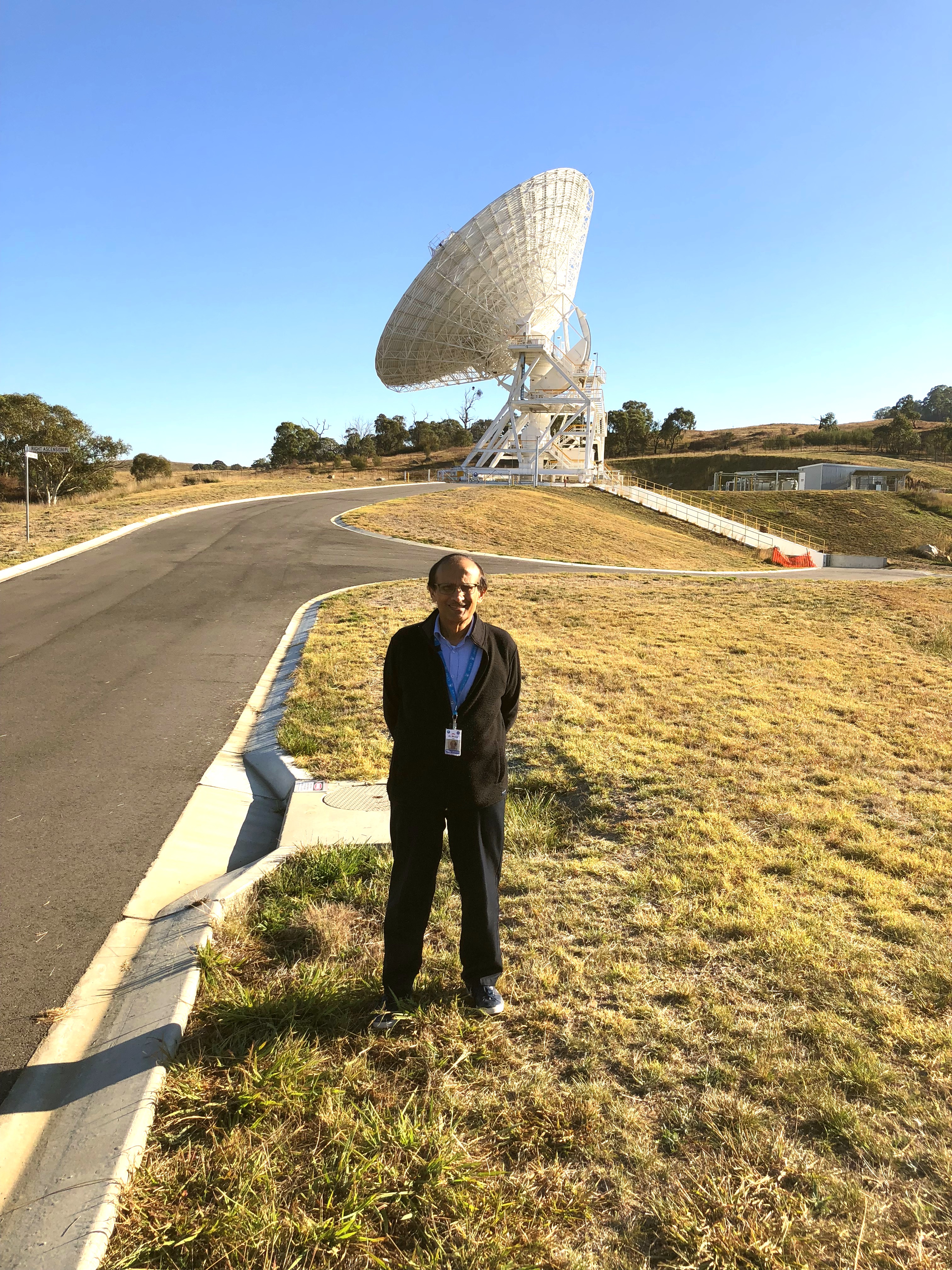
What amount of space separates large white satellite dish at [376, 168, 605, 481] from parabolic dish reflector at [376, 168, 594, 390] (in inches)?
1.9

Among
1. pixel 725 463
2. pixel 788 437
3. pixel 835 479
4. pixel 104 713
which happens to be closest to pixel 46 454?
pixel 104 713

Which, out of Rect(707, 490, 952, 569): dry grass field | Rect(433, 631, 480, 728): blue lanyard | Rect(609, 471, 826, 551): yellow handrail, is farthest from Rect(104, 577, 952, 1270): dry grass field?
Rect(707, 490, 952, 569): dry grass field

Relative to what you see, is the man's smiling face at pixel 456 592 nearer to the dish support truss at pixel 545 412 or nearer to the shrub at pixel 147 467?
A: the dish support truss at pixel 545 412

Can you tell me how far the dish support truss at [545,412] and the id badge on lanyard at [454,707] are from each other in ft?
136

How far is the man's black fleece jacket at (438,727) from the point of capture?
3.19m

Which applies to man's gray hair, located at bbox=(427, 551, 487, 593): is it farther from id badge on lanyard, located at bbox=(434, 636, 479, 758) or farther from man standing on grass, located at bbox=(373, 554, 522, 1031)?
id badge on lanyard, located at bbox=(434, 636, 479, 758)

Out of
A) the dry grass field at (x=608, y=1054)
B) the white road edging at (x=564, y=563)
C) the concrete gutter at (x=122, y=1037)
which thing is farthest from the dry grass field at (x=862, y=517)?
the concrete gutter at (x=122, y=1037)

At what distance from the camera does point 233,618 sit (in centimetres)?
1199

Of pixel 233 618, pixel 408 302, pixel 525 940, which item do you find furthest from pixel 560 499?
pixel 525 940

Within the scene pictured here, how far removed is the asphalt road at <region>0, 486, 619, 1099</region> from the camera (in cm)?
400

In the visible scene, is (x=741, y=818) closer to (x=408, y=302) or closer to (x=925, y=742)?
(x=925, y=742)

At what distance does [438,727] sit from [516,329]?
41.7 m

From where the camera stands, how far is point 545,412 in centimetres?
4800

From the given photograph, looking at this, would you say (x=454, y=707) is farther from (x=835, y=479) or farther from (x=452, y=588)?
(x=835, y=479)
